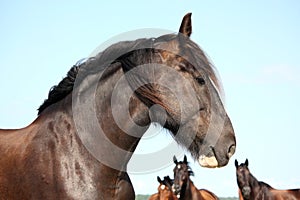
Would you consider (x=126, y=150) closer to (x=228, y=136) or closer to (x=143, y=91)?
(x=143, y=91)

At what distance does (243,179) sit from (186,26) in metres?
16.8

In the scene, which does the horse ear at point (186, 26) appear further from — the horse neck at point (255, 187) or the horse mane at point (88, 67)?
the horse neck at point (255, 187)

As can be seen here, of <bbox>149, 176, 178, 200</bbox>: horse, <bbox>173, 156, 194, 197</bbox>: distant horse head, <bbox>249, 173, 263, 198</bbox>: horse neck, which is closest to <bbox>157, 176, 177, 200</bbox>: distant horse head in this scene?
<bbox>149, 176, 178, 200</bbox>: horse

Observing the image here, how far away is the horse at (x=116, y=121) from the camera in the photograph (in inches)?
202

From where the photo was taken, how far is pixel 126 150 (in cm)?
547

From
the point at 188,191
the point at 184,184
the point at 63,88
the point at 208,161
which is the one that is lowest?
the point at 188,191

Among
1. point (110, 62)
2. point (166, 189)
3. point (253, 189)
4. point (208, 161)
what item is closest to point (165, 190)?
point (166, 189)

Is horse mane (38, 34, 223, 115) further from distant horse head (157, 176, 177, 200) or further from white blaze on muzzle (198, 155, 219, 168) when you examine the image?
distant horse head (157, 176, 177, 200)

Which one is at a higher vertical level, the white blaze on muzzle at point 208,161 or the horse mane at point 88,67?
the horse mane at point 88,67

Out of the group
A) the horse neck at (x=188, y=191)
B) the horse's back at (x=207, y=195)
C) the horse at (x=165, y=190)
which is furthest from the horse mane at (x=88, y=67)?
the horse's back at (x=207, y=195)

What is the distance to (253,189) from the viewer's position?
71.7ft

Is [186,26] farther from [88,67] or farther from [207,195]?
[207,195]

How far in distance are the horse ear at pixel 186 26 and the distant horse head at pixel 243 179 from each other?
1672cm

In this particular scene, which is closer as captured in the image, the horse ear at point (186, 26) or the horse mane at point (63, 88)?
the horse ear at point (186, 26)
